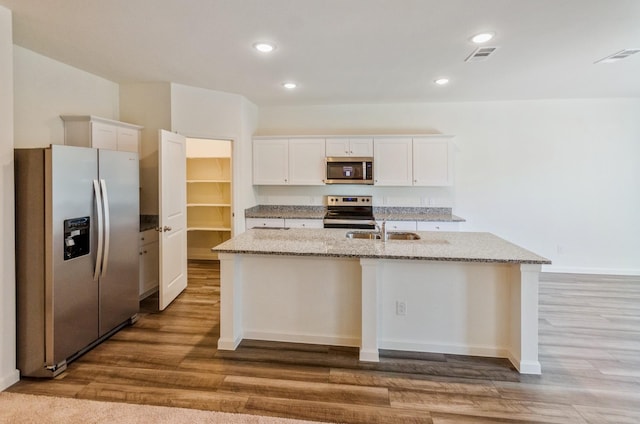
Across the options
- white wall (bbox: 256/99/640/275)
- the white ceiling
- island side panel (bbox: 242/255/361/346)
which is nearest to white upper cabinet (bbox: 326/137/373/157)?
white wall (bbox: 256/99/640/275)

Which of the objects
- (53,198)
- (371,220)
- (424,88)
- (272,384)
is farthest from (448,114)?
(53,198)

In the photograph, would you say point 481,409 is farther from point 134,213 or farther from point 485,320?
point 134,213

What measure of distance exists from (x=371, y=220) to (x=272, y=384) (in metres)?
3.06

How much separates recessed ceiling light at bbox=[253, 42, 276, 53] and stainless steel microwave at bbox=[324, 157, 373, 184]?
7.19 feet

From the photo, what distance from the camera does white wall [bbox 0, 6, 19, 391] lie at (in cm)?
229

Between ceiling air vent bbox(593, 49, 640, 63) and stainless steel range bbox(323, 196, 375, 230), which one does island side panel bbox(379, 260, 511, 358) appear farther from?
ceiling air vent bbox(593, 49, 640, 63)

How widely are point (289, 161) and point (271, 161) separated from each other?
28 cm

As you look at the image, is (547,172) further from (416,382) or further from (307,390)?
(307,390)

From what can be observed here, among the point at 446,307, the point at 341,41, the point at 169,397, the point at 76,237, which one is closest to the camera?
the point at 169,397

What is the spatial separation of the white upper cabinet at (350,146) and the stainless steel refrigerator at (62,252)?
295 centimetres

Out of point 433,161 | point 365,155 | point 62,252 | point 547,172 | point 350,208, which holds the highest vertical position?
point 365,155

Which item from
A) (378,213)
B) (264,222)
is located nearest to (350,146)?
(378,213)

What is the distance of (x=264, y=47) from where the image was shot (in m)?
2.99

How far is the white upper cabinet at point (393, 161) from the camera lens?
16.3ft
